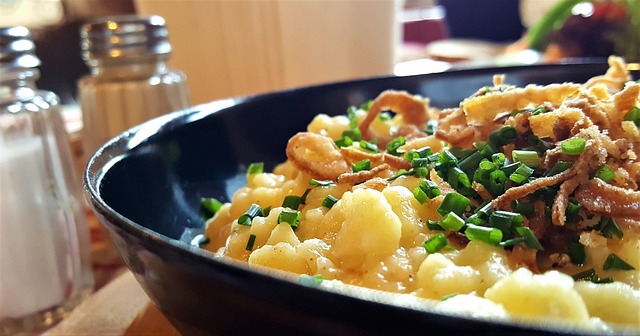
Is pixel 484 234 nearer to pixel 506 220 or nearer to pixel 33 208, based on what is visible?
pixel 506 220

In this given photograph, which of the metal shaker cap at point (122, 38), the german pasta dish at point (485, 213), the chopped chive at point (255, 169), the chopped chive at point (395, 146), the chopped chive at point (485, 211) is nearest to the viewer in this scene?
the german pasta dish at point (485, 213)

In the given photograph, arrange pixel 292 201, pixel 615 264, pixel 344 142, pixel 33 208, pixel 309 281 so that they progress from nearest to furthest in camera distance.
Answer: pixel 309 281, pixel 615 264, pixel 292 201, pixel 344 142, pixel 33 208

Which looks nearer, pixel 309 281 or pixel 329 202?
pixel 309 281

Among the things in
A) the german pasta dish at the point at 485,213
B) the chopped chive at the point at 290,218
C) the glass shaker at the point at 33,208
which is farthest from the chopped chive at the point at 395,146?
the glass shaker at the point at 33,208

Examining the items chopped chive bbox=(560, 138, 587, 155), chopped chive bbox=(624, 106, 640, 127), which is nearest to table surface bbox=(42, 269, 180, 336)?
chopped chive bbox=(560, 138, 587, 155)

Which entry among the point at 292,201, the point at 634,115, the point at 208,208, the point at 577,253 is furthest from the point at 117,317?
the point at 634,115

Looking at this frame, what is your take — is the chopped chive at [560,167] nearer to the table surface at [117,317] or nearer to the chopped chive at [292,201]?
the chopped chive at [292,201]

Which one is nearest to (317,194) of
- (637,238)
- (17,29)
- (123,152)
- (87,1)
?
(123,152)

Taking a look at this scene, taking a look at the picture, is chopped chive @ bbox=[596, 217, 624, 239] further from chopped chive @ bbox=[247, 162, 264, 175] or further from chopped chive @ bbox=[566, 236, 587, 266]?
chopped chive @ bbox=[247, 162, 264, 175]
